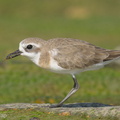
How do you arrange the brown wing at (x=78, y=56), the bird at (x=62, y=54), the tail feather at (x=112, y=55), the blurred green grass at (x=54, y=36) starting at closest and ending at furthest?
the bird at (x=62, y=54) → the brown wing at (x=78, y=56) → the tail feather at (x=112, y=55) → the blurred green grass at (x=54, y=36)

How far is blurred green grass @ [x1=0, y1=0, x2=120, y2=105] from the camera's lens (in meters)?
18.9

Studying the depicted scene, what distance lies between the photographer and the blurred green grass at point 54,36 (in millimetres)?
18938

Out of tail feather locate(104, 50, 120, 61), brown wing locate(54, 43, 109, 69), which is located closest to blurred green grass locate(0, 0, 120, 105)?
tail feather locate(104, 50, 120, 61)

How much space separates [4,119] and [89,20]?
40.4 m

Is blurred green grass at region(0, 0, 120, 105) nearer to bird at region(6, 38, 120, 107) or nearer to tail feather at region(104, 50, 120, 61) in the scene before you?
tail feather at region(104, 50, 120, 61)

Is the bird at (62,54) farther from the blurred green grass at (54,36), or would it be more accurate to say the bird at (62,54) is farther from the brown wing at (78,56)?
the blurred green grass at (54,36)

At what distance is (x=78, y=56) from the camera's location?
419 inches

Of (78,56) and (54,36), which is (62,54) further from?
(54,36)

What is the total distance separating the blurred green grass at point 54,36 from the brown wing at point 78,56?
6058mm

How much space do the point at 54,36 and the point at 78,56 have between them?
29.7 metres

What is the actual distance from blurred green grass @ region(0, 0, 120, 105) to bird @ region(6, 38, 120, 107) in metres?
6.11

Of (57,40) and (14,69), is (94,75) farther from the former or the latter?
(57,40)

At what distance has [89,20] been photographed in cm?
4966

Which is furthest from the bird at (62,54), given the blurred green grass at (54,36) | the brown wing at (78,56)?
the blurred green grass at (54,36)
